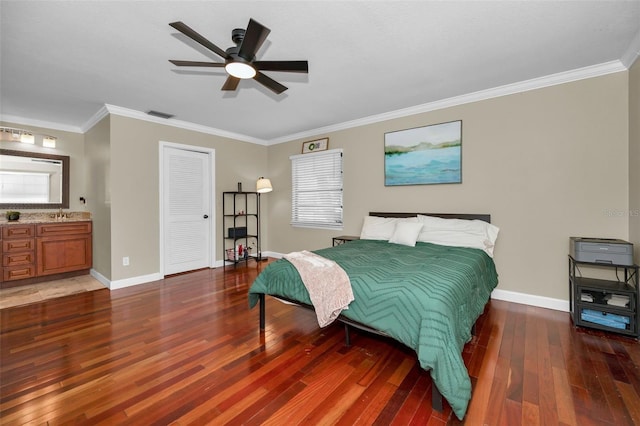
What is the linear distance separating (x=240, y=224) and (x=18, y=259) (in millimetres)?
3186

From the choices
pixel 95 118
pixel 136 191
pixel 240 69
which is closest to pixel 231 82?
pixel 240 69

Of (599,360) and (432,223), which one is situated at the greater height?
(432,223)

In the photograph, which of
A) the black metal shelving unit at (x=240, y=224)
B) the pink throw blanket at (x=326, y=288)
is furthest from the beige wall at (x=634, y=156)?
the black metal shelving unit at (x=240, y=224)

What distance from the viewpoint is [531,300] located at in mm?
3154

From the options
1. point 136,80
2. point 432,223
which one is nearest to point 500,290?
point 432,223

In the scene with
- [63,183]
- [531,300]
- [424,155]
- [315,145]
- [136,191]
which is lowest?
[531,300]

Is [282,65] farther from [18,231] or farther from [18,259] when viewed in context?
[18,259]

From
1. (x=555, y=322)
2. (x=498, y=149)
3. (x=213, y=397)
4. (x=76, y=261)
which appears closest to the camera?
(x=213, y=397)

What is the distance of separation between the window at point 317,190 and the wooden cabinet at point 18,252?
4.00m

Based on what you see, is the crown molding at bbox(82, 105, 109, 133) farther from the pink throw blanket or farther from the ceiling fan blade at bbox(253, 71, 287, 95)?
the pink throw blanket

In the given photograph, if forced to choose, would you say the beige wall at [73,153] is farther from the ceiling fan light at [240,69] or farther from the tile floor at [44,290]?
the ceiling fan light at [240,69]

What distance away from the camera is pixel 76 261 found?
438cm

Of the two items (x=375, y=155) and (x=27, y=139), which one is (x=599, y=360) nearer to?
(x=375, y=155)

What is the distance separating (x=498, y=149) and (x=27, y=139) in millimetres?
6741
